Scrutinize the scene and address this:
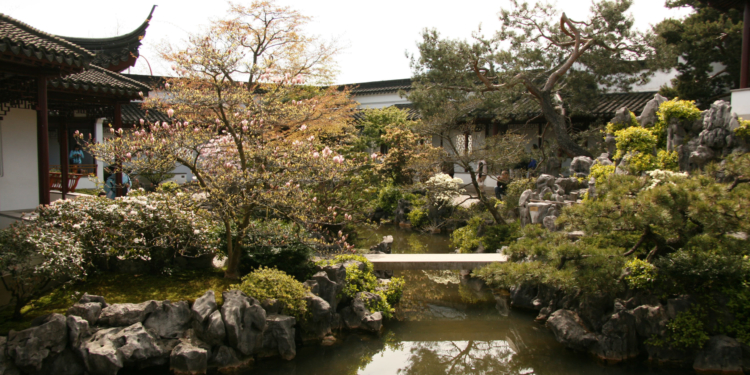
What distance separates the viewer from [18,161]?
29.6 feet

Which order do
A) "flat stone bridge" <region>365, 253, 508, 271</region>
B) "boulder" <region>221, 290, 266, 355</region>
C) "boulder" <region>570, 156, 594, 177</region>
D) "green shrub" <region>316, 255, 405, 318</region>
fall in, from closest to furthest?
"boulder" <region>221, 290, 266, 355</region> < "green shrub" <region>316, 255, 405, 318</region> < "flat stone bridge" <region>365, 253, 508, 271</region> < "boulder" <region>570, 156, 594, 177</region>

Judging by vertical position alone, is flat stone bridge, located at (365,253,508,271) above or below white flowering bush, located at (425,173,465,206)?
below

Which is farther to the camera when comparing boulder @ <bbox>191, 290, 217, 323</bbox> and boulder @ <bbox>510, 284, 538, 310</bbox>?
boulder @ <bbox>510, 284, 538, 310</bbox>

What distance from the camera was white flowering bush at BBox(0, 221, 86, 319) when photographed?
17.6 ft

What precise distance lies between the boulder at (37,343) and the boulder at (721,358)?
7637 mm

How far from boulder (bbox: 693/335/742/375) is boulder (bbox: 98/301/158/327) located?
6.90 m

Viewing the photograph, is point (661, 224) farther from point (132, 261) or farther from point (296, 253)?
point (132, 261)

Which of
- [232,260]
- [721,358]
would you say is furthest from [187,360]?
[721,358]

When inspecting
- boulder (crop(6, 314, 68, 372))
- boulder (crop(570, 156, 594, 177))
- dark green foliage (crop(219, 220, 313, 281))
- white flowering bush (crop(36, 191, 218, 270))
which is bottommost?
boulder (crop(6, 314, 68, 372))

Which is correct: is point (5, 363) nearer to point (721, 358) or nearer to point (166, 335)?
point (166, 335)

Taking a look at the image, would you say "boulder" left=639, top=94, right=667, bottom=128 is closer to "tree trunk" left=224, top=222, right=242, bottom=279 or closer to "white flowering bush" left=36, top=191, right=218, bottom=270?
"tree trunk" left=224, top=222, right=242, bottom=279

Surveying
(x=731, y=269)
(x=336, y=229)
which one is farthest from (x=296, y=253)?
(x=731, y=269)

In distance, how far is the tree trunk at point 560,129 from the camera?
1502cm

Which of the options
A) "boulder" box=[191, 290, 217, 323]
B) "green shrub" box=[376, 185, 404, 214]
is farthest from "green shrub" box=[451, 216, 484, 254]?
"boulder" box=[191, 290, 217, 323]
